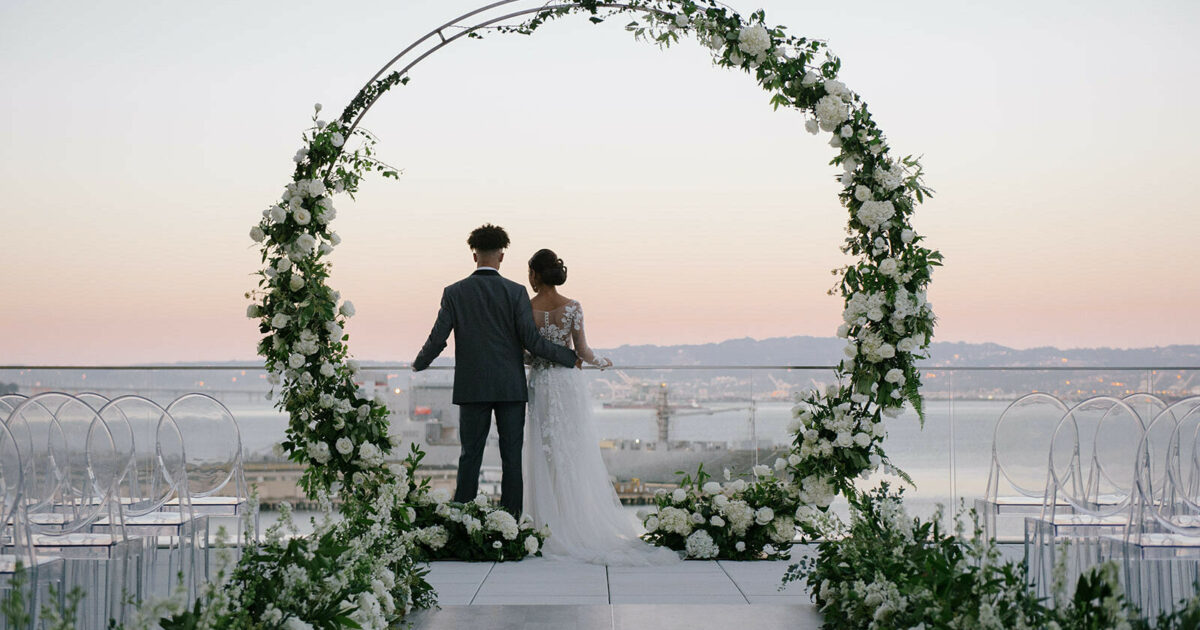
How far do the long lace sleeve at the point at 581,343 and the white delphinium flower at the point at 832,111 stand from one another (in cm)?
173

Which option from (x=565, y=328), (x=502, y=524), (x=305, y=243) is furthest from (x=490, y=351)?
(x=305, y=243)

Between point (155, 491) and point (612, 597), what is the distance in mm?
1965

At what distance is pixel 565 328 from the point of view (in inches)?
234

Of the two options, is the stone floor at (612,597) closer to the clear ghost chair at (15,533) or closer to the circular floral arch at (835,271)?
the circular floral arch at (835,271)

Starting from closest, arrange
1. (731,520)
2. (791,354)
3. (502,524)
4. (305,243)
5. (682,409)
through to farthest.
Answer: (305,243)
(502,524)
(731,520)
(682,409)
(791,354)

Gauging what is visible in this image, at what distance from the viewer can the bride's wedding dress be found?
581 centimetres

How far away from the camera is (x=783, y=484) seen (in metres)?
5.98

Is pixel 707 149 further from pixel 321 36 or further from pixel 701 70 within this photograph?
pixel 321 36

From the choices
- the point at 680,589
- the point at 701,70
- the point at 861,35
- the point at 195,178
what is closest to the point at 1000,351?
the point at 861,35

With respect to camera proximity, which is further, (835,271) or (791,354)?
(791,354)

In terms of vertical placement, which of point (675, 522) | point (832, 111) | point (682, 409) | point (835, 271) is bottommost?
point (675, 522)

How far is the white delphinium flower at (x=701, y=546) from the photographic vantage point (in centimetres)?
561

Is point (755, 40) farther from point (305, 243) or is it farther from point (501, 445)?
point (501, 445)

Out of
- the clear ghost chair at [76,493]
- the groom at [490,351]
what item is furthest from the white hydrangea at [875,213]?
the clear ghost chair at [76,493]
